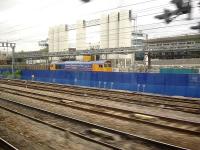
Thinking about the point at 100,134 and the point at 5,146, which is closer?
the point at 5,146

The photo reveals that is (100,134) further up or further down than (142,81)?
further down

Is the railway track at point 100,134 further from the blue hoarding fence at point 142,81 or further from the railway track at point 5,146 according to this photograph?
the blue hoarding fence at point 142,81

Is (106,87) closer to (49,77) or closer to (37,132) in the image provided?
(49,77)

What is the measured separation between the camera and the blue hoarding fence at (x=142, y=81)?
25.7m

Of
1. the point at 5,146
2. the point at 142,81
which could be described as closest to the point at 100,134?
the point at 5,146

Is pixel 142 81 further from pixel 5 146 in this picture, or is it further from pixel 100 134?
pixel 5 146

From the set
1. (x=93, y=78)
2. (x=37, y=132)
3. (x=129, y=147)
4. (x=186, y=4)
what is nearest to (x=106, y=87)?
(x=93, y=78)

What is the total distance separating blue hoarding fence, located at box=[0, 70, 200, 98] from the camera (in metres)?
25.7

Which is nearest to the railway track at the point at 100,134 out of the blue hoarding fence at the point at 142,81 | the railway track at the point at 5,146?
the railway track at the point at 5,146

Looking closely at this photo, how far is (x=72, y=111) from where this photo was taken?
18156 millimetres

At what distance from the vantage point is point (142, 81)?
29.4 metres

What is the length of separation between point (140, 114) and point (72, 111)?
4.21 m

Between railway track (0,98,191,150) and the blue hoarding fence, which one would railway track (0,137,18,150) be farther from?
the blue hoarding fence

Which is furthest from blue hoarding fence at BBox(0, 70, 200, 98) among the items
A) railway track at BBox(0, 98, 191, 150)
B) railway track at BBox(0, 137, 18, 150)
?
railway track at BBox(0, 137, 18, 150)
